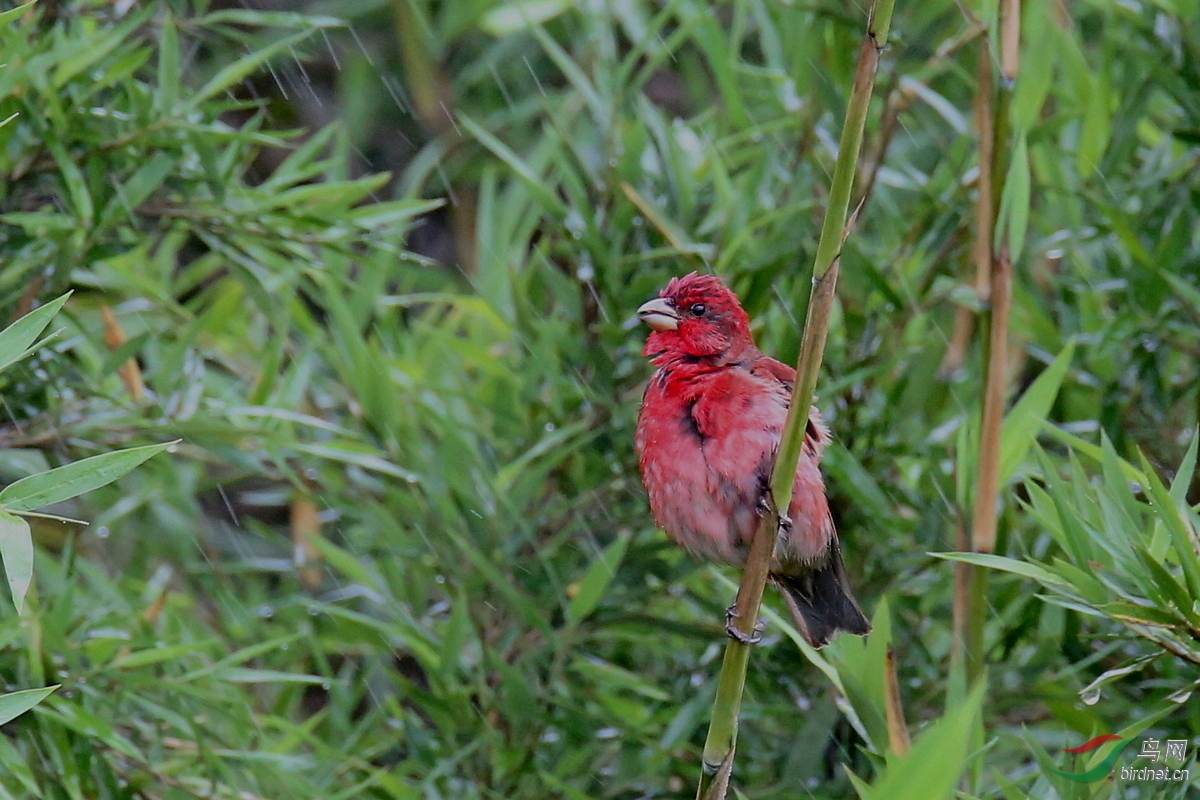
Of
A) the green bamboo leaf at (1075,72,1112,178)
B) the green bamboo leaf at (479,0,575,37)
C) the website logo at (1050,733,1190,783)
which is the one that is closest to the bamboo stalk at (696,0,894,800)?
the website logo at (1050,733,1190,783)

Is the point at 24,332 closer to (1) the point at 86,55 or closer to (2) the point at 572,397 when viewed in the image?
(1) the point at 86,55

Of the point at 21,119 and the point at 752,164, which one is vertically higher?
the point at 21,119

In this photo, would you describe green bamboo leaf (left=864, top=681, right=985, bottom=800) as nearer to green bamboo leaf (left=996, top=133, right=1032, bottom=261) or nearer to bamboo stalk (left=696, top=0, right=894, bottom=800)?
bamboo stalk (left=696, top=0, right=894, bottom=800)

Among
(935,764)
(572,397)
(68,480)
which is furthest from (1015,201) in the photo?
(68,480)

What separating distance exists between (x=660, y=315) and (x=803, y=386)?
127 centimetres

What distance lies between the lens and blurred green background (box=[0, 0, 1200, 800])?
2643 mm

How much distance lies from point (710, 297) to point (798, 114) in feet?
2.20

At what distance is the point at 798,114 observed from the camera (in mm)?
3199

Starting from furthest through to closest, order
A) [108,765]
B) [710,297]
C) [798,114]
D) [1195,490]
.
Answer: [798,114] → [1195,490] → [710,297] → [108,765]

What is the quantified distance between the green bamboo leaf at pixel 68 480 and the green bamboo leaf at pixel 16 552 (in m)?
0.03

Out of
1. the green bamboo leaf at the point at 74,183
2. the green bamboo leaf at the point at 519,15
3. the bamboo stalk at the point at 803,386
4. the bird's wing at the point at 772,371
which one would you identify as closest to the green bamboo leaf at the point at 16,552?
the bamboo stalk at the point at 803,386

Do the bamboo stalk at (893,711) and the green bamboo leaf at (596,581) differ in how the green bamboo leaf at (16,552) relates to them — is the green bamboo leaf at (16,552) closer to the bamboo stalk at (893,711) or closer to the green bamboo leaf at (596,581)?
the bamboo stalk at (893,711)

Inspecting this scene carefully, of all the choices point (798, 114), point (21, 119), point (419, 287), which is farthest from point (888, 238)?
point (419, 287)

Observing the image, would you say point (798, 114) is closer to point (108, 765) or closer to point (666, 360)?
point (666, 360)
